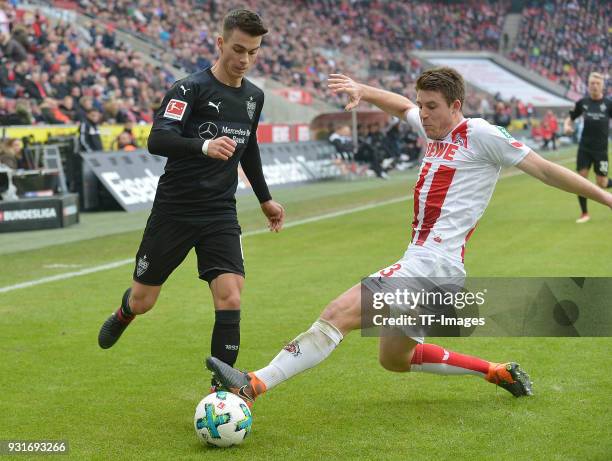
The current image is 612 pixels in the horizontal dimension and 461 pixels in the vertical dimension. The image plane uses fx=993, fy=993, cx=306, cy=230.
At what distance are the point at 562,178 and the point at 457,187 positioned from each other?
619 mm

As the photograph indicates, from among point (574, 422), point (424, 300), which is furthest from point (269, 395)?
point (574, 422)

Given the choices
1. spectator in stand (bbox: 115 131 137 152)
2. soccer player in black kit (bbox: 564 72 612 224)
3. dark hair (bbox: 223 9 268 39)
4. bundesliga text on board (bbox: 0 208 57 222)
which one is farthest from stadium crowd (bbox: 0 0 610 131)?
dark hair (bbox: 223 9 268 39)

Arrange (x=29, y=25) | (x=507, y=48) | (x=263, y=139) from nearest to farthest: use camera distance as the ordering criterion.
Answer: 1. (x=29, y=25)
2. (x=263, y=139)
3. (x=507, y=48)

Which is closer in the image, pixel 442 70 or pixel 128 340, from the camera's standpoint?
pixel 442 70

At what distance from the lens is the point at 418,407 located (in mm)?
6055

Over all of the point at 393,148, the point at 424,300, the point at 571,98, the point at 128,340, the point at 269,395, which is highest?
the point at 424,300

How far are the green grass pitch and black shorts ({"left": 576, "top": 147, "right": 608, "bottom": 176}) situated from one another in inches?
164

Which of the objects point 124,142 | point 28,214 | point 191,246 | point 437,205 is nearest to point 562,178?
point 437,205

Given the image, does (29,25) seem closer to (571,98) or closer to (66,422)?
(66,422)

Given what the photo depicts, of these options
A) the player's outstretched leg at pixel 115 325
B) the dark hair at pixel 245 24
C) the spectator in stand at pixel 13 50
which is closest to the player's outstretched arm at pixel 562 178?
the dark hair at pixel 245 24

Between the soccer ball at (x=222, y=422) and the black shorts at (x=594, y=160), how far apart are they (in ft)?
41.4

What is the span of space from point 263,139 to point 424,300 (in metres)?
23.1

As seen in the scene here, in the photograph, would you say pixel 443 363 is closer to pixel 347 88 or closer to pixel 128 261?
pixel 347 88

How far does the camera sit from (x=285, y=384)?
22.1 ft
